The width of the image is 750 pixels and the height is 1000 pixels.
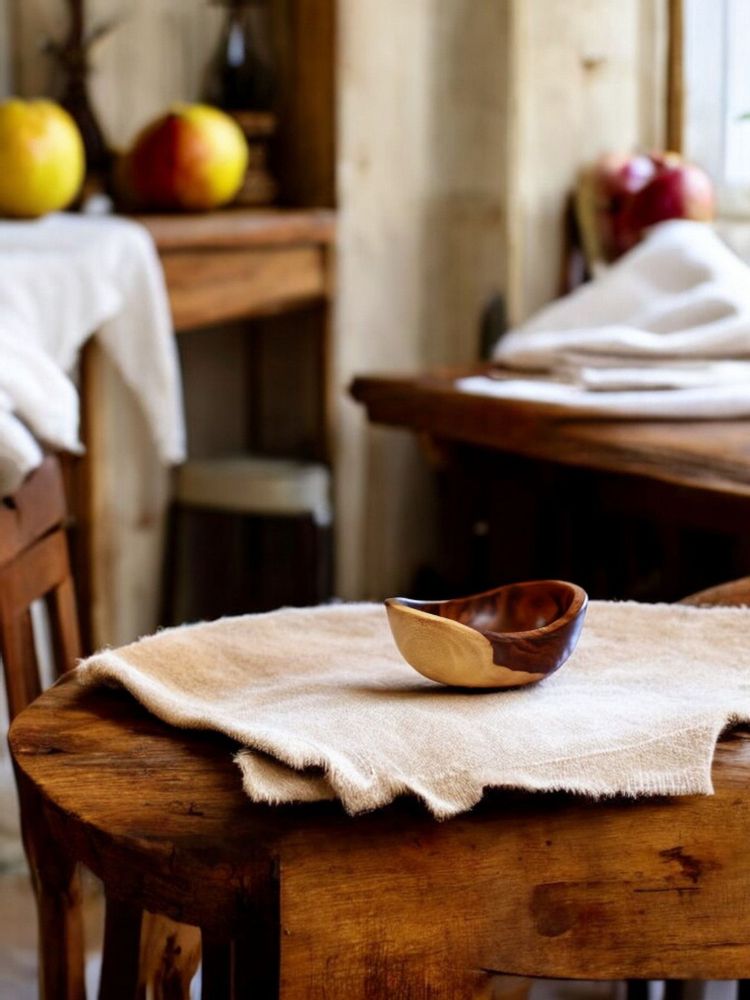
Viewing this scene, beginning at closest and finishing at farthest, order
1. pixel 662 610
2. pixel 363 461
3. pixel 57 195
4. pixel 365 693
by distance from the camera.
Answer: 1. pixel 365 693
2. pixel 662 610
3. pixel 57 195
4. pixel 363 461

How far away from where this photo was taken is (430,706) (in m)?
0.72

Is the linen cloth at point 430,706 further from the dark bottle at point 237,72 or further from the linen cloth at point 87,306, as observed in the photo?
the dark bottle at point 237,72

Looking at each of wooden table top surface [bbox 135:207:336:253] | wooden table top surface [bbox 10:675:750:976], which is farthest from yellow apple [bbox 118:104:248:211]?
wooden table top surface [bbox 10:675:750:976]

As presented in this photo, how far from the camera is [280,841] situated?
62 centimetres

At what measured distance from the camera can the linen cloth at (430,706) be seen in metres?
0.64

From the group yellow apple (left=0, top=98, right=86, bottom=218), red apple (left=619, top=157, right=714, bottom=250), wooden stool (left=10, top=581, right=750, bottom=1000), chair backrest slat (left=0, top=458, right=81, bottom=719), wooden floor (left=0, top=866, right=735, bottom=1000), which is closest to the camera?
wooden stool (left=10, top=581, right=750, bottom=1000)

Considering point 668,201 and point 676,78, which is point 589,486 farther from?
point 676,78

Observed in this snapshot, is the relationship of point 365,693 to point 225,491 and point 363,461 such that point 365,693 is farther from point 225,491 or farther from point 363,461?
point 363,461

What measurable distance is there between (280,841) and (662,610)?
376mm

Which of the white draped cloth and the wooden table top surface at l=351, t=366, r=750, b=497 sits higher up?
the white draped cloth

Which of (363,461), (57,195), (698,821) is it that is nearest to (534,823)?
(698,821)

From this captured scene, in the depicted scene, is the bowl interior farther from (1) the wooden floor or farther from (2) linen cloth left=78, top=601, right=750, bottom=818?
(1) the wooden floor

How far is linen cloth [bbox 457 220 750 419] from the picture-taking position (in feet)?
5.96

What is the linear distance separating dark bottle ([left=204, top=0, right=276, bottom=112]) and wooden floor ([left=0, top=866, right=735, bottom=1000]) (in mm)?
1472
